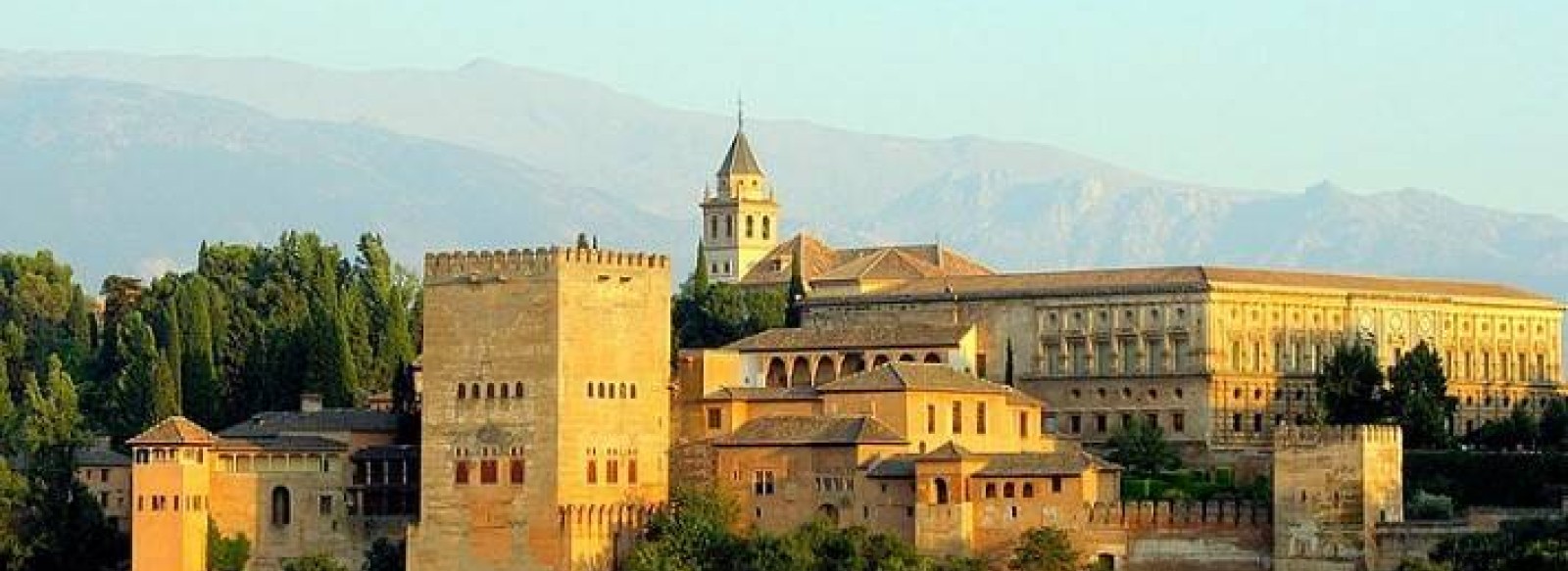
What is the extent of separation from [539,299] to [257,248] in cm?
2966

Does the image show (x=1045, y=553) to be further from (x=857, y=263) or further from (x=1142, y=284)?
(x=857, y=263)

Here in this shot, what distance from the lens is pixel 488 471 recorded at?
2562 inches

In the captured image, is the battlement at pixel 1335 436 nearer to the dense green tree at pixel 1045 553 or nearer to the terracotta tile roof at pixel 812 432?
the dense green tree at pixel 1045 553

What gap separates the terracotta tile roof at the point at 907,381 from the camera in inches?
2628

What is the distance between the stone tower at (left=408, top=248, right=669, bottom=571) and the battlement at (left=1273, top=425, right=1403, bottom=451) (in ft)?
44.1

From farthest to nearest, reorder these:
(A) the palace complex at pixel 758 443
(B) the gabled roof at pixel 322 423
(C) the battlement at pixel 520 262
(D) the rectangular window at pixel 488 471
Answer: (B) the gabled roof at pixel 322 423 < (C) the battlement at pixel 520 262 < (D) the rectangular window at pixel 488 471 < (A) the palace complex at pixel 758 443

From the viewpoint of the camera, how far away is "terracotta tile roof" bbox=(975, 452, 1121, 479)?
6159cm

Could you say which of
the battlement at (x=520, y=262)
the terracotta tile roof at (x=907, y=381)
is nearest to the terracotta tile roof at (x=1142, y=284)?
the terracotta tile roof at (x=907, y=381)

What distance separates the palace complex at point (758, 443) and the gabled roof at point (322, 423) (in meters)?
0.07

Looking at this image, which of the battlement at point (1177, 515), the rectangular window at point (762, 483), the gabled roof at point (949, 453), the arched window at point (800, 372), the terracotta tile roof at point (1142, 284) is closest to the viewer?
the battlement at point (1177, 515)

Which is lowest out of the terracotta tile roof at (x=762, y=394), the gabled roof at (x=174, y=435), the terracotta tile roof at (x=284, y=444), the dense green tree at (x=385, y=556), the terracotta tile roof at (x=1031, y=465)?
the dense green tree at (x=385, y=556)

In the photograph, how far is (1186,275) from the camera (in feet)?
263

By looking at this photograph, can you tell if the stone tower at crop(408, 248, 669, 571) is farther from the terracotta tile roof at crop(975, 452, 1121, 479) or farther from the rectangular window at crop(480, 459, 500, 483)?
the terracotta tile roof at crop(975, 452, 1121, 479)

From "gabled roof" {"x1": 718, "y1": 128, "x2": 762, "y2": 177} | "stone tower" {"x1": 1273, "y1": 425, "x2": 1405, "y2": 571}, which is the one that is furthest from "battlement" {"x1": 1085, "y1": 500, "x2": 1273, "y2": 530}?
"gabled roof" {"x1": 718, "y1": 128, "x2": 762, "y2": 177}
